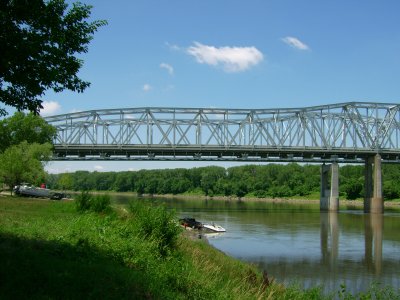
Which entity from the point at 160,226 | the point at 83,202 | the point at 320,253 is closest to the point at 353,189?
the point at 320,253

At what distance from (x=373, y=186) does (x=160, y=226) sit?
95.1m

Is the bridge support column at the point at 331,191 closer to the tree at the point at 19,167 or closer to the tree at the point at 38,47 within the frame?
the tree at the point at 19,167

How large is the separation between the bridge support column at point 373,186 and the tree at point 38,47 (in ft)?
301

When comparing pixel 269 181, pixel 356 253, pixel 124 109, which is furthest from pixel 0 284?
pixel 269 181

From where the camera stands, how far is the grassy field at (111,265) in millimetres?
10055

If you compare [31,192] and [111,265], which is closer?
[111,265]

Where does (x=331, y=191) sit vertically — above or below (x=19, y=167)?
below

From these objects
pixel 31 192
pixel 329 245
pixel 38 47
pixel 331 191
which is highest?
pixel 38 47

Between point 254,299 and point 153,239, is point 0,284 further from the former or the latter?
point 153,239

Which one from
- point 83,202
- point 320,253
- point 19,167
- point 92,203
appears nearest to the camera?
point 92,203

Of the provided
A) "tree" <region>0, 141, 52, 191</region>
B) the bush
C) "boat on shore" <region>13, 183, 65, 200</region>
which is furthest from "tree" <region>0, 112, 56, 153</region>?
the bush

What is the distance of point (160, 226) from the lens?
1850 centimetres

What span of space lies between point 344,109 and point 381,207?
31975 millimetres

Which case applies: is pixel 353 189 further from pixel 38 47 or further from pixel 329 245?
pixel 38 47
